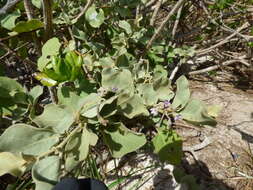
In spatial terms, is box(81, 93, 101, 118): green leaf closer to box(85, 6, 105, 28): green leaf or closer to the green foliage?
the green foliage

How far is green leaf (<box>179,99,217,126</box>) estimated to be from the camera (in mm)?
665

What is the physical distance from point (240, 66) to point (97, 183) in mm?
1346

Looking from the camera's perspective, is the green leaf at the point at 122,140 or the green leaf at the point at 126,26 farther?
the green leaf at the point at 126,26

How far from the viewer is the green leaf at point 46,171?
57 centimetres

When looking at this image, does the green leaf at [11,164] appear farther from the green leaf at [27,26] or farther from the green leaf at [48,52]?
the green leaf at [27,26]

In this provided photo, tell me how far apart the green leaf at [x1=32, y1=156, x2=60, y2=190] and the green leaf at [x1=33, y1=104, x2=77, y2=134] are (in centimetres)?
7

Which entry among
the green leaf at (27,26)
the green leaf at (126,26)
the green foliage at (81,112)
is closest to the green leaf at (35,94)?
the green foliage at (81,112)

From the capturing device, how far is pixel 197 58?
160 centimetres

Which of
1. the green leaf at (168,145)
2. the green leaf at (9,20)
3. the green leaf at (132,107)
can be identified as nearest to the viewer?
the green leaf at (132,107)

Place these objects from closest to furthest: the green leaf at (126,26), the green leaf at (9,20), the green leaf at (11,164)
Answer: the green leaf at (11,164)
the green leaf at (9,20)
the green leaf at (126,26)

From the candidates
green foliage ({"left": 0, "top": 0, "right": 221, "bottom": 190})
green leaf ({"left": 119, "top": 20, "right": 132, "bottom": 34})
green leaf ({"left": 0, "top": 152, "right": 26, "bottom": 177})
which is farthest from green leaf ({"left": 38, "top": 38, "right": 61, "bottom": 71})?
green leaf ({"left": 119, "top": 20, "right": 132, "bottom": 34})

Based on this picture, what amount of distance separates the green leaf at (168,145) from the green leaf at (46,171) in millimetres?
280

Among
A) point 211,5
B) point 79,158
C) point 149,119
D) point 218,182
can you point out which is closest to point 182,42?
point 211,5

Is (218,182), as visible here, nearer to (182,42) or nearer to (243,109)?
(243,109)
